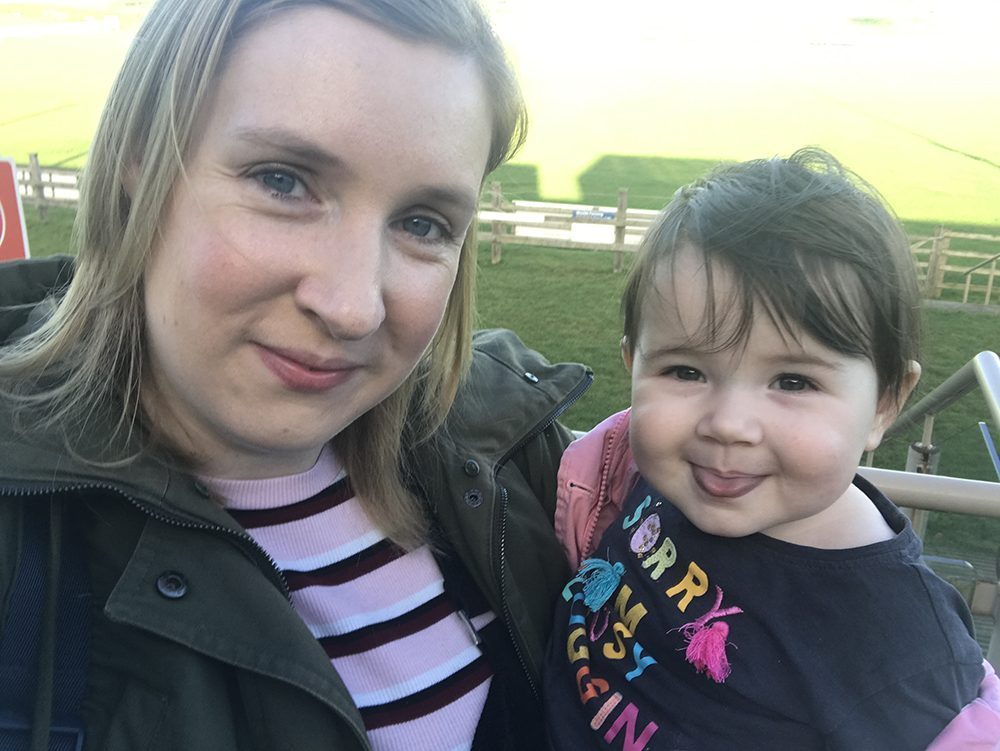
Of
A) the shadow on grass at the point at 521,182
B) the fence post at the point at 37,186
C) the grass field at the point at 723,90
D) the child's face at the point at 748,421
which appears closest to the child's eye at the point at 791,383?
the child's face at the point at 748,421

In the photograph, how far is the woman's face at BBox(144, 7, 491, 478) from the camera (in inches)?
37.6

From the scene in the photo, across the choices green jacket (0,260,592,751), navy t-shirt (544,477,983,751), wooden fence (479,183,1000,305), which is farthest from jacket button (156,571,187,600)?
wooden fence (479,183,1000,305)

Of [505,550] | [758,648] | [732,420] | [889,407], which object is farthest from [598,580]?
[889,407]

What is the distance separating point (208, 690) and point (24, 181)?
51.3ft

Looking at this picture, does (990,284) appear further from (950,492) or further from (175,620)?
(175,620)

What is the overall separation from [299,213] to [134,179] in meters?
0.28

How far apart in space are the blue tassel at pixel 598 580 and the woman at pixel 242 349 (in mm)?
288

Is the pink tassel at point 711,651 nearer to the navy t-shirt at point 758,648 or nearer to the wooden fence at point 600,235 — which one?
the navy t-shirt at point 758,648

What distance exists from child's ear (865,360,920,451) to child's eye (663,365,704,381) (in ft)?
0.92

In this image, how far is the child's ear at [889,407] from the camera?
1280 mm

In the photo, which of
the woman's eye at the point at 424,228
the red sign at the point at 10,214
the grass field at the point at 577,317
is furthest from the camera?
the grass field at the point at 577,317

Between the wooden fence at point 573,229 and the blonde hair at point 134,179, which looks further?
the wooden fence at point 573,229

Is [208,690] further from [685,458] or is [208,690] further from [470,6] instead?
[470,6]

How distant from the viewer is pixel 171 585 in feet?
3.26
